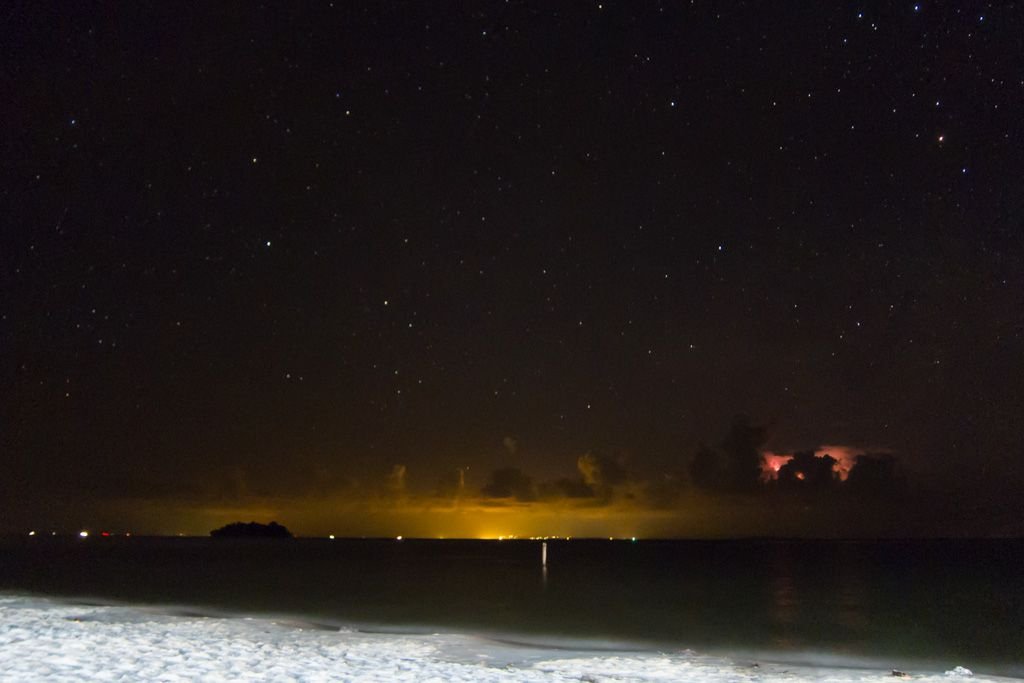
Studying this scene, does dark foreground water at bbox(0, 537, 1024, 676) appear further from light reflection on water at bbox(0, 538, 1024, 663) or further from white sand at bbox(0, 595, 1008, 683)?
white sand at bbox(0, 595, 1008, 683)

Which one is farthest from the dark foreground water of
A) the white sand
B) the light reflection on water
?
the white sand

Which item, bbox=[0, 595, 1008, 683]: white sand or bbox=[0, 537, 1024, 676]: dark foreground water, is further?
bbox=[0, 537, 1024, 676]: dark foreground water

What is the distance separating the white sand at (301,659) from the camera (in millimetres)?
16406

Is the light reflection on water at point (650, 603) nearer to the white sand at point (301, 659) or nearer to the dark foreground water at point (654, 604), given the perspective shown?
the dark foreground water at point (654, 604)

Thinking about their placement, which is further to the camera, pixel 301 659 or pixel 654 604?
pixel 654 604

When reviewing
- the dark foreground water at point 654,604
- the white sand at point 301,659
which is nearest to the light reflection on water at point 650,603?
the dark foreground water at point 654,604

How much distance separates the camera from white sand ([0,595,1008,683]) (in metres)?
16.4

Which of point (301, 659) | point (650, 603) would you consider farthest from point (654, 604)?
point (301, 659)

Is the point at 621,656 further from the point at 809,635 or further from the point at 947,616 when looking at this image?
the point at 947,616

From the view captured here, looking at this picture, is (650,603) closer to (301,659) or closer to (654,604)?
(654,604)

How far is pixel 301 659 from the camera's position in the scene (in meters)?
19.3

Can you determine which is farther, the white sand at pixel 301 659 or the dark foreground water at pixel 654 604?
the dark foreground water at pixel 654 604

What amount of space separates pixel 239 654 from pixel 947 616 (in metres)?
40.8

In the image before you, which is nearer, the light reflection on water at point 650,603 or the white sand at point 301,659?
the white sand at point 301,659
